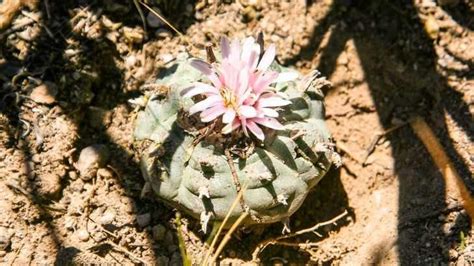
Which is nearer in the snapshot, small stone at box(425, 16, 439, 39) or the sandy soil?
the sandy soil

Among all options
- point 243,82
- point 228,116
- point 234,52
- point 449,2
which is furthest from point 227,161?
point 449,2

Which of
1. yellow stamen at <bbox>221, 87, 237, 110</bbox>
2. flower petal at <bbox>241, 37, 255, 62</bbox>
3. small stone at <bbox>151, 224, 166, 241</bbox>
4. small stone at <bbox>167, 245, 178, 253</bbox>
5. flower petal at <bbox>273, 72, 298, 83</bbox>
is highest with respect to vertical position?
flower petal at <bbox>241, 37, 255, 62</bbox>

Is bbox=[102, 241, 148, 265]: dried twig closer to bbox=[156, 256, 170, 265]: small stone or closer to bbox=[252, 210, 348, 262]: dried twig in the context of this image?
bbox=[156, 256, 170, 265]: small stone

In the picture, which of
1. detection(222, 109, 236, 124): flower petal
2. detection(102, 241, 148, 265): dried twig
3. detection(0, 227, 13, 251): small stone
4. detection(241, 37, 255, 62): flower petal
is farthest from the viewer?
detection(102, 241, 148, 265): dried twig

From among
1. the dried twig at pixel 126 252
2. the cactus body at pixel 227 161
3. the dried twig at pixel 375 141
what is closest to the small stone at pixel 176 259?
the dried twig at pixel 126 252

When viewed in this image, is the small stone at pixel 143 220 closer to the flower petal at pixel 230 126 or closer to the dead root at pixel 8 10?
the flower petal at pixel 230 126

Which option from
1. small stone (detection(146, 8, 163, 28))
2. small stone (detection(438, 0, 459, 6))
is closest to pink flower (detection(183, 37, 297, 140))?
small stone (detection(146, 8, 163, 28))
